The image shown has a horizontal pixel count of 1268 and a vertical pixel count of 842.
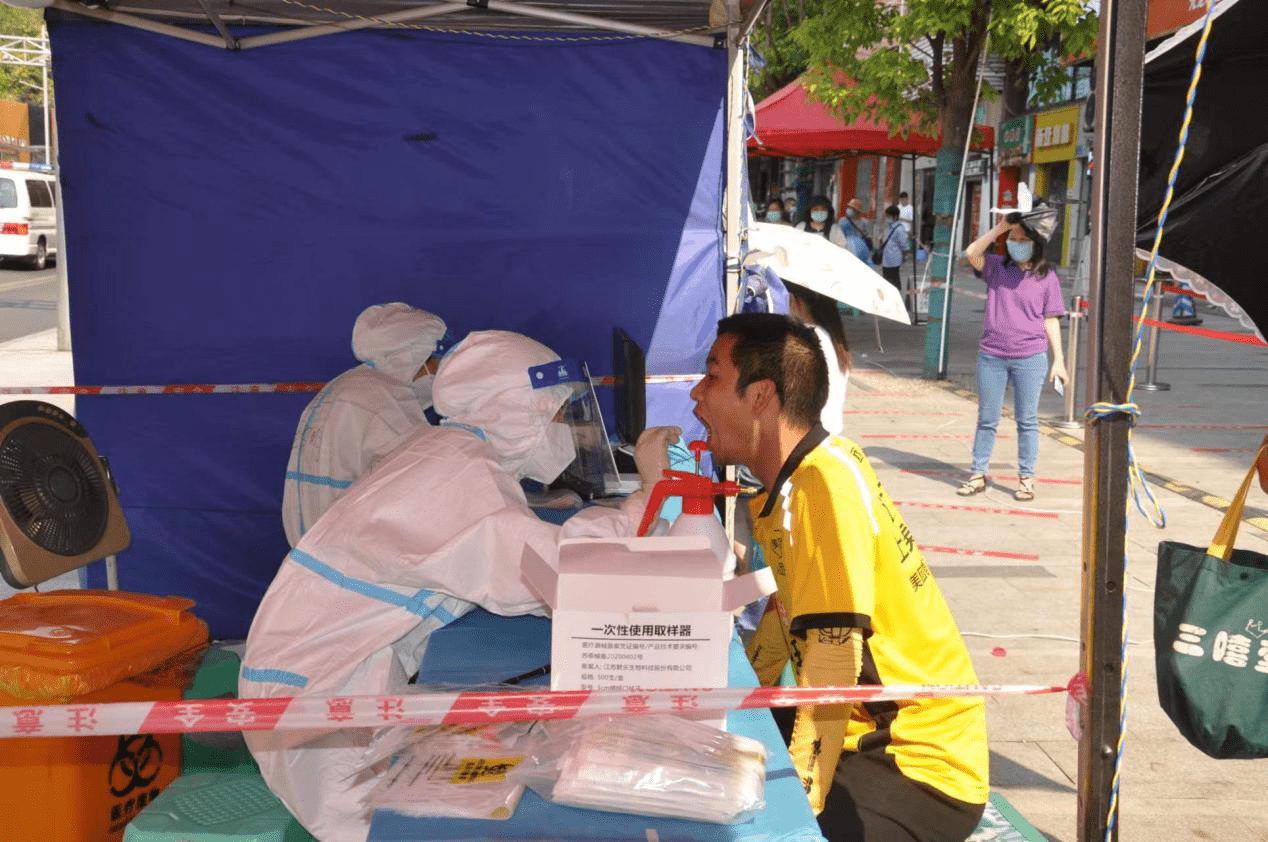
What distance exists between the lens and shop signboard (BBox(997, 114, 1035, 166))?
33.2 metres

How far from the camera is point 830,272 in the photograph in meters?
6.42

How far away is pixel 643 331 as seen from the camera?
6.53m

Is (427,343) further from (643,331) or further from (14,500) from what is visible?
(14,500)

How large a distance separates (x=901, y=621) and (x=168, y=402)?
468cm

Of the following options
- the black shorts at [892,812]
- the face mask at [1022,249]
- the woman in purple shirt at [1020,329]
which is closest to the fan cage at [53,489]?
the black shorts at [892,812]

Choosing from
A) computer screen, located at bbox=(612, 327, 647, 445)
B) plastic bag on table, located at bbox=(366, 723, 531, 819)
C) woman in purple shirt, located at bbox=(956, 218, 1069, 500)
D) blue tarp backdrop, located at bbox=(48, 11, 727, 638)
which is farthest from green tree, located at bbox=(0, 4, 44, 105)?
plastic bag on table, located at bbox=(366, 723, 531, 819)

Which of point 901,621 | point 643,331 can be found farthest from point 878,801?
point 643,331

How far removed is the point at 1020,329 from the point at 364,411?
518 cm

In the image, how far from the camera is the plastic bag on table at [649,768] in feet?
7.12

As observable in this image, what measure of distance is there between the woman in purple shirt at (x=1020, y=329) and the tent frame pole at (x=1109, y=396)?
21.5 feet

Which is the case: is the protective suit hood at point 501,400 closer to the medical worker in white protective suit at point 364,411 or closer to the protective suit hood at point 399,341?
the medical worker in white protective suit at point 364,411

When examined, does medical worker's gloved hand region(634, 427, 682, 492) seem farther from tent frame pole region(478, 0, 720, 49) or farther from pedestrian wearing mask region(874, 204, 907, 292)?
pedestrian wearing mask region(874, 204, 907, 292)

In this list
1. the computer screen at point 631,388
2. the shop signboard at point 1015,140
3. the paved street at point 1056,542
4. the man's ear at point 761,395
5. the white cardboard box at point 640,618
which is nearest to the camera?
Result: the white cardboard box at point 640,618

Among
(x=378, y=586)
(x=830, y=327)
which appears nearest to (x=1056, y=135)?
(x=830, y=327)
